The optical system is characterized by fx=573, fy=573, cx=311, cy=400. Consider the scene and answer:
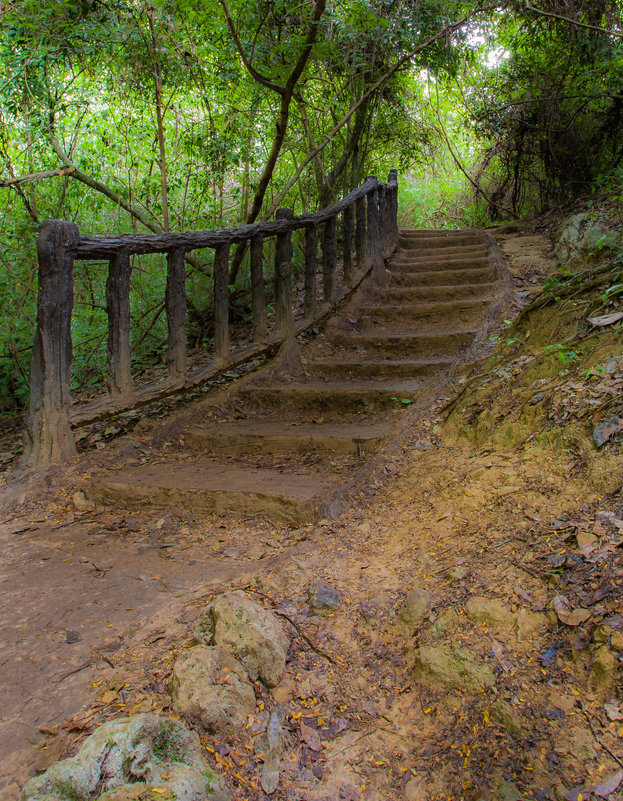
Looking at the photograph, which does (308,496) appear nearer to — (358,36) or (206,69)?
(206,69)

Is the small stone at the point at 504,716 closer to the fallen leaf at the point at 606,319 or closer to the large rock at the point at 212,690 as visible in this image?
the large rock at the point at 212,690

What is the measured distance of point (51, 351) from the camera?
315 centimetres

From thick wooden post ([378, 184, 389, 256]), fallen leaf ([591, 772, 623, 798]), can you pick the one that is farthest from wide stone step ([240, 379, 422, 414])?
thick wooden post ([378, 184, 389, 256])

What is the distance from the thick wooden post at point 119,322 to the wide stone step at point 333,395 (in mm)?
991

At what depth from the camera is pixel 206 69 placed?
5641mm

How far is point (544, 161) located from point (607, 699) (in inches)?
350

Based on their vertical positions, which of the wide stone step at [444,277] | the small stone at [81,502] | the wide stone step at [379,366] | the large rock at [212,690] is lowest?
the small stone at [81,502]

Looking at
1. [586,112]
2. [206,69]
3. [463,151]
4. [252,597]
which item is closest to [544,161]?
[586,112]

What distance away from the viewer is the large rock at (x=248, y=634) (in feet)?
5.52

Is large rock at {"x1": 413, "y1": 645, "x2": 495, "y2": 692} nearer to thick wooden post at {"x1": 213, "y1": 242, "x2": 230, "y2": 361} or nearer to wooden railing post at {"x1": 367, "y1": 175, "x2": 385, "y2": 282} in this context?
thick wooden post at {"x1": 213, "y1": 242, "x2": 230, "y2": 361}

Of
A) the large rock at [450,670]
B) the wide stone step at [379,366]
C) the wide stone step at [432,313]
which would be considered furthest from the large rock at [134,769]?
the wide stone step at [432,313]

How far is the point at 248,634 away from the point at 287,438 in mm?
1934

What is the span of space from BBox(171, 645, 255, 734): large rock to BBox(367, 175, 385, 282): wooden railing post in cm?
527

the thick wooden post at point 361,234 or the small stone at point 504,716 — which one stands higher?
the thick wooden post at point 361,234
